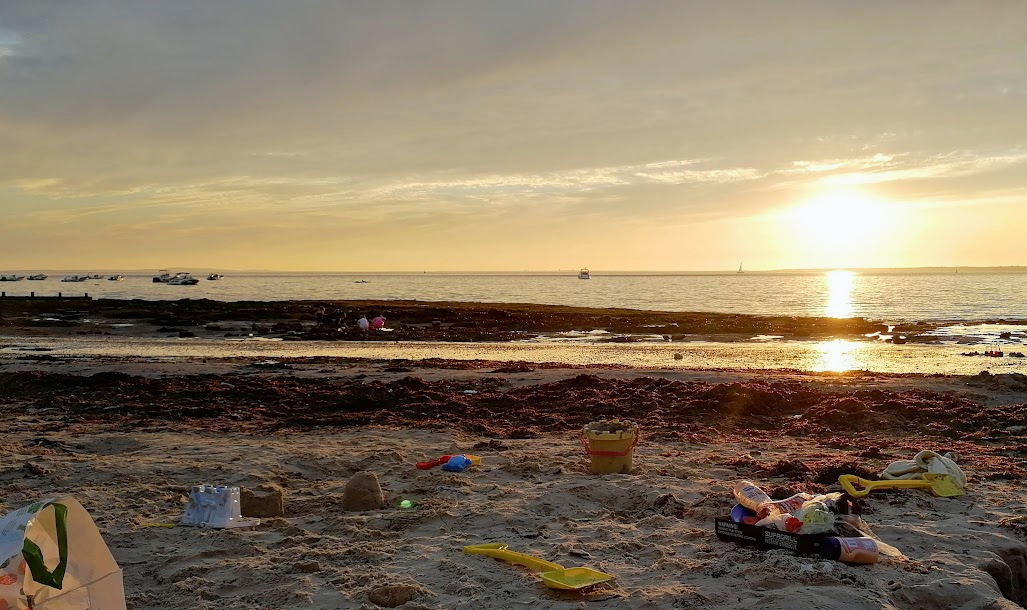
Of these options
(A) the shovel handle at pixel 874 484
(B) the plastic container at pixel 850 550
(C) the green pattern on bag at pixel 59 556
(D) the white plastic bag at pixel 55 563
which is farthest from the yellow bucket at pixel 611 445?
(C) the green pattern on bag at pixel 59 556

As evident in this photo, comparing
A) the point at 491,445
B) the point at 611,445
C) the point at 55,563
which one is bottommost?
the point at 491,445

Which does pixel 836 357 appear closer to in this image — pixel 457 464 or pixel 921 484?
pixel 921 484

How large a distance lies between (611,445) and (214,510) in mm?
4434

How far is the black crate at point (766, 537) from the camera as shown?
6125 mm

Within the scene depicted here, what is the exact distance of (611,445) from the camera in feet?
29.1

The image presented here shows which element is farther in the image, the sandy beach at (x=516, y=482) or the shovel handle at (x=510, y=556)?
the shovel handle at (x=510, y=556)

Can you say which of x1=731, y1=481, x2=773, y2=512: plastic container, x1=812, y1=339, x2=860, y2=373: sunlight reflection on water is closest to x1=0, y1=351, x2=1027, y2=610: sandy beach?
x1=731, y1=481, x2=773, y2=512: plastic container

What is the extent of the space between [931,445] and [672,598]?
7788 mm

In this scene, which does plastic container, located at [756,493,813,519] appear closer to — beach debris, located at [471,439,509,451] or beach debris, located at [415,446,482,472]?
beach debris, located at [415,446,482,472]

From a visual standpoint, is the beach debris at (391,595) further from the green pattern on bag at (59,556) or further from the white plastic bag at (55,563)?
the green pattern on bag at (59,556)

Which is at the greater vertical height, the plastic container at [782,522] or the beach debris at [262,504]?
the plastic container at [782,522]

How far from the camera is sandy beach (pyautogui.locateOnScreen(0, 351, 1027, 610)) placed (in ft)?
18.9

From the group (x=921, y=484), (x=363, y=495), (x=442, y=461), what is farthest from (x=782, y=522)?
(x=442, y=461)

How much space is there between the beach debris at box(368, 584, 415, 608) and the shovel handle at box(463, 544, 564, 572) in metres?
0.88
